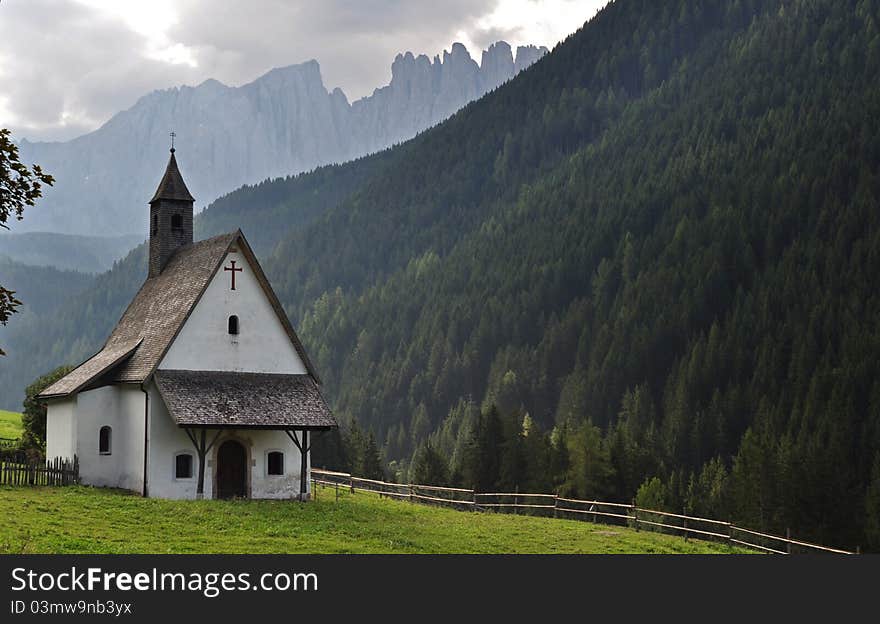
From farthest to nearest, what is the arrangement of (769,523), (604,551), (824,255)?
(824,255)
(769,523)
(604,551)

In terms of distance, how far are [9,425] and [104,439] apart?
44.2 metres

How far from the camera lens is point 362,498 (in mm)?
55281

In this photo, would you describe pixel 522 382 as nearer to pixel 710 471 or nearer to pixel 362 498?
pixel 710 471

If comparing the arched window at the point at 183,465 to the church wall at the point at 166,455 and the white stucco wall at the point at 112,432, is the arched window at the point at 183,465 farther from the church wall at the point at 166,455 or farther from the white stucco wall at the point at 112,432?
the white stucco wall at the point at 112,432

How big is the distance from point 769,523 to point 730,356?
9041cm

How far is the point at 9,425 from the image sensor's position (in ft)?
298

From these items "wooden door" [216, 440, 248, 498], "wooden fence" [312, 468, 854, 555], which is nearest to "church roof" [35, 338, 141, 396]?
"wooden door" [216, 440, 248, 498]

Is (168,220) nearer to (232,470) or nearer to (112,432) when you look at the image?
(112,432)

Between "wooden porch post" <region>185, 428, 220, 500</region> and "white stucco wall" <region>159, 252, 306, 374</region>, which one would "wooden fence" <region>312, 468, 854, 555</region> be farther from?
"wooden porch post" <region>185, 428, 220, 500</region>

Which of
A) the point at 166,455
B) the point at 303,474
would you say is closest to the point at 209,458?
the point at 166,455

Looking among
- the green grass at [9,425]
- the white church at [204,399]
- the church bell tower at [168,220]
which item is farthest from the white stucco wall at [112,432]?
the green grass at [9,425]

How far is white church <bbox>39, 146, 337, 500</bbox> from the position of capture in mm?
47812

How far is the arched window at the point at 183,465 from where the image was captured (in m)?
48.1

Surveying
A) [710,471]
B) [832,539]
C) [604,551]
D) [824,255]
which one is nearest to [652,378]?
[824,255]
